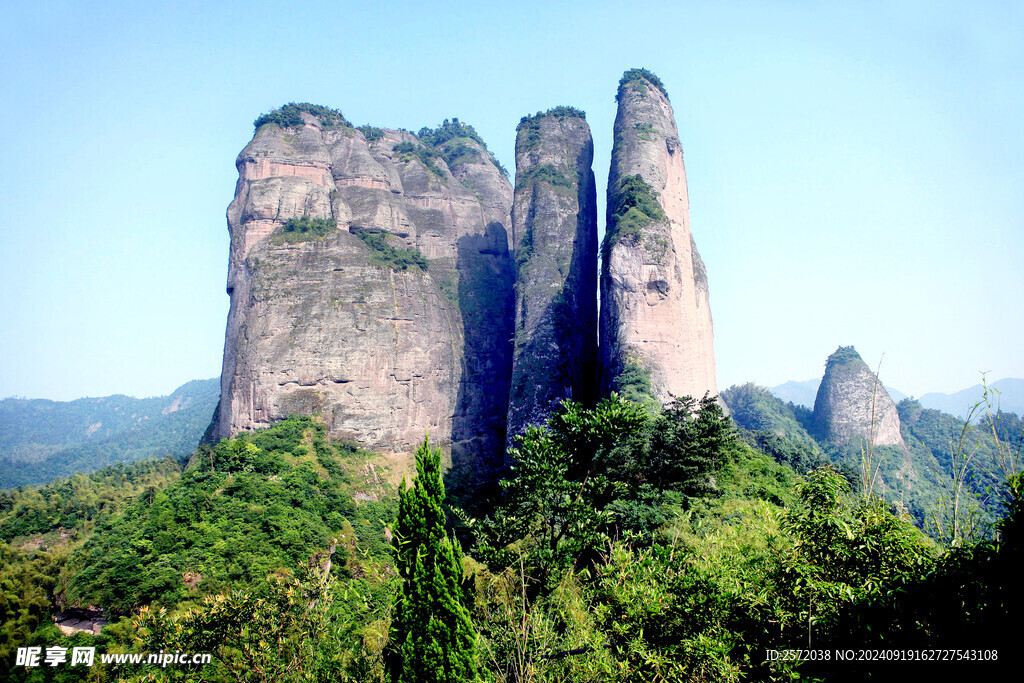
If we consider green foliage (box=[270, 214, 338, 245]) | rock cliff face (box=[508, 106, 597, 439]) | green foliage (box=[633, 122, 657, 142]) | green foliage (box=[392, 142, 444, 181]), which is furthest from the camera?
green foliage (box=[392, 142, 444, 181])

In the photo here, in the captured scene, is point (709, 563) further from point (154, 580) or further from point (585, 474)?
point (154, 580)

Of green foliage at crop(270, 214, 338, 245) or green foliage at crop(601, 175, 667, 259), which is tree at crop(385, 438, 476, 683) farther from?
green foliage at crop(270, 214, 338, 245)

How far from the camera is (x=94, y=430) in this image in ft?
407

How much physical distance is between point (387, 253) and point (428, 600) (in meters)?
30.2

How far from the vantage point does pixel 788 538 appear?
8.66 metres

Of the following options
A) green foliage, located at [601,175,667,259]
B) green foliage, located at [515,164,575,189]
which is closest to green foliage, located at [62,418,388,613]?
green foliage, located at [601,175,667,259]

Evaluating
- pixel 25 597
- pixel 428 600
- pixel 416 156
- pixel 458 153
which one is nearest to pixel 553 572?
pixel 428 600

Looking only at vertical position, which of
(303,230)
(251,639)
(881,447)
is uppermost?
(303,230)

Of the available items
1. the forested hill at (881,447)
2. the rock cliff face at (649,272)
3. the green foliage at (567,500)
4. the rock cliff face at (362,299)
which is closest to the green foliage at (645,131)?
the rock cliff face at (649,272)

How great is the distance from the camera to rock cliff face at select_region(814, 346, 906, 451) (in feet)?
158

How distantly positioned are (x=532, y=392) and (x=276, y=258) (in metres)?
17.7

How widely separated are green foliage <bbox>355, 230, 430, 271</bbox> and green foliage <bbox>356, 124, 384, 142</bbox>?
13.2 metres

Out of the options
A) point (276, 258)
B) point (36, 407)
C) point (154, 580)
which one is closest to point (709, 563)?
point (154, 580)

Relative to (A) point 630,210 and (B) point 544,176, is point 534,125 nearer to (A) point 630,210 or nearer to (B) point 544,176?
(B) point 544,176
